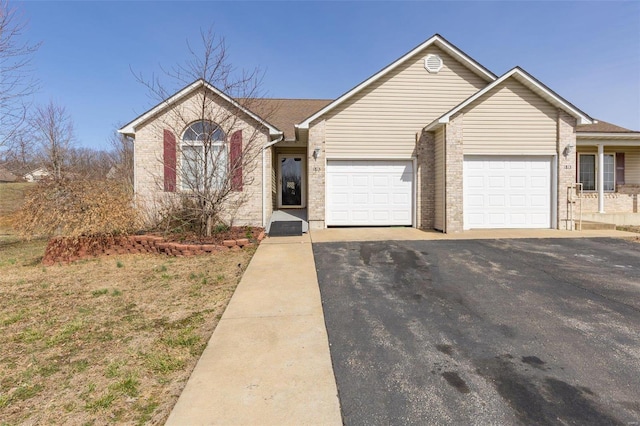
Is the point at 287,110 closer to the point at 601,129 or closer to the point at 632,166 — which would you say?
the point at 601,129

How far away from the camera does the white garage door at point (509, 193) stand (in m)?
10.9

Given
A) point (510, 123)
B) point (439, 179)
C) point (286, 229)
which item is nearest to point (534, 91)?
point (510, 123)

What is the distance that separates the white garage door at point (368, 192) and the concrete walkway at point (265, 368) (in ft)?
A: 21.4

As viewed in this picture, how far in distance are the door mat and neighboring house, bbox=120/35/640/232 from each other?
108 cm

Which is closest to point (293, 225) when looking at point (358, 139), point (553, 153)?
point (358, 139)

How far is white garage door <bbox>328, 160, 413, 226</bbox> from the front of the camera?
11320mm

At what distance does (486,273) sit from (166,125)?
10580 mm

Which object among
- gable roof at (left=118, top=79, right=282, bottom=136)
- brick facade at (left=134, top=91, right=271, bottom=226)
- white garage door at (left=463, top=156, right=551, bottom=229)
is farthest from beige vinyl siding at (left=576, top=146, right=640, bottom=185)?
brick facade at (left=134, top=91, right=271, bottom=226)

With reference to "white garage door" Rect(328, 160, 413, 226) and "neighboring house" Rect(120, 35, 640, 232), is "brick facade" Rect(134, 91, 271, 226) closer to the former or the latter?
"neighboring house" Rect(120, 35, 640, 232)

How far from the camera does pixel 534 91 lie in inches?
418

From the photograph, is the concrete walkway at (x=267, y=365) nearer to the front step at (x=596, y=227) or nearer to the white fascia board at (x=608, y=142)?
the front step at (x=596, y=227)

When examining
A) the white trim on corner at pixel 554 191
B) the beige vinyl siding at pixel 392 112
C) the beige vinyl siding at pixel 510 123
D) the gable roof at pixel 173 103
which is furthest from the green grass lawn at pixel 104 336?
the white trim on corner at pixel 554 191

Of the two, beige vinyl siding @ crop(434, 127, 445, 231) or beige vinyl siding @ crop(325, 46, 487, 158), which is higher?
beige vinyl siding @ crop(325, 46, 487, 158)

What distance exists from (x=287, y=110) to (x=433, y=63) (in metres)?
7.49
